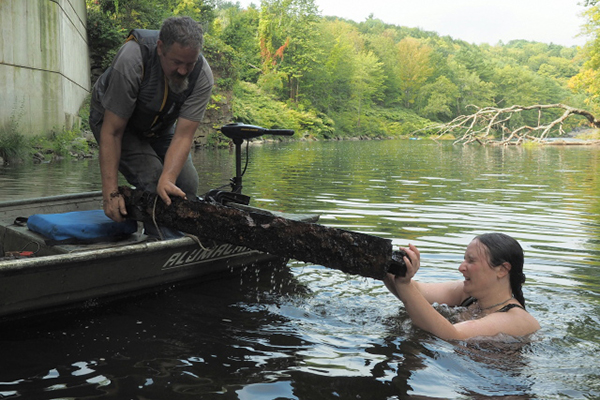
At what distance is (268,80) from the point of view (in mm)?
58562

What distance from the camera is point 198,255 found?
17.1 ft

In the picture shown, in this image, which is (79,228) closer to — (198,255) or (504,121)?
(198,255)

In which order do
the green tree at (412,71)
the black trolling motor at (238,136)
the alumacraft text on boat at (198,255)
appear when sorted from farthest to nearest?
the green tree at (412,71), the black trolling motor at (238,136), the alumacraft text on boat at (198,255)

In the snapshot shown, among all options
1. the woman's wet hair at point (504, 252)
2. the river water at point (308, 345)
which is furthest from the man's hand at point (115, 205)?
the woman's wet hair at point (504, 252)

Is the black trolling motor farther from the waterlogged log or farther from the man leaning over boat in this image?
the waterlogged log

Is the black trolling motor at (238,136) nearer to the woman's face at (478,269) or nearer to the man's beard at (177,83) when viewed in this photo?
the man's beard at (177,83)

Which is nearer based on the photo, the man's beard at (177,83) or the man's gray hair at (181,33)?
the man's gray hair at (181,33)

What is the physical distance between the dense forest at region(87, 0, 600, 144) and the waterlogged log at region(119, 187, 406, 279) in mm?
22243

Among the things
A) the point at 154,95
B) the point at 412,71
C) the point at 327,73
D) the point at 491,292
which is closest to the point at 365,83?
the point at 327,73

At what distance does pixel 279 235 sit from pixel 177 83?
1.53m

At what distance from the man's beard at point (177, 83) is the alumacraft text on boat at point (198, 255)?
1.35 meters

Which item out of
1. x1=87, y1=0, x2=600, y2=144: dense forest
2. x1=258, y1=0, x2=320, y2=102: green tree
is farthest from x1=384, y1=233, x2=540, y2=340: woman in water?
x1=258, y1=0, x2=320, y2=102: green tree

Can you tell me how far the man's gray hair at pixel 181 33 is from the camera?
4258 millimetres

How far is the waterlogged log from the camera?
148 inches
